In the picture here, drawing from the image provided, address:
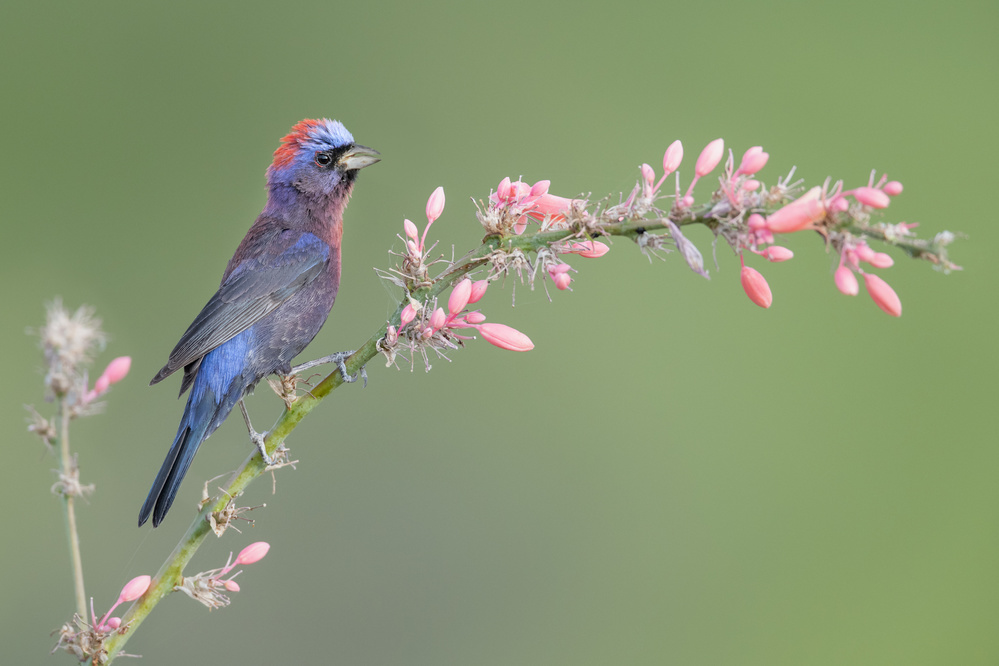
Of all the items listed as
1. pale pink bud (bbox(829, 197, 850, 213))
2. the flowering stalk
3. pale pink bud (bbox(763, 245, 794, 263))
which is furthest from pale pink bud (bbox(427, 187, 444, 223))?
pale pink bud (bbox(829, 197, 850, 213))

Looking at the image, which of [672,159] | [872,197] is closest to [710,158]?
[672,159]

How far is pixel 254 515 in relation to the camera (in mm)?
4781

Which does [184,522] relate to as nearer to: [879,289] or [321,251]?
[321,251]

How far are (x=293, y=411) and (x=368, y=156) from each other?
6.29 ft

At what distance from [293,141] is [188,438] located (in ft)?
4.47

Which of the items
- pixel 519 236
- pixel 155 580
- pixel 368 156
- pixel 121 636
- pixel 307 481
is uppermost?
pixel 368 156

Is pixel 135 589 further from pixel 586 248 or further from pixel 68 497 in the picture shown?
pixel 586 248

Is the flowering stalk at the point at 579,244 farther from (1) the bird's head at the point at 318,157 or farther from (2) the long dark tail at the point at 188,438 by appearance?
(1) the bird's head at the point at 318,157

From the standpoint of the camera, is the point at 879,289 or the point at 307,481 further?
the point at 307,481

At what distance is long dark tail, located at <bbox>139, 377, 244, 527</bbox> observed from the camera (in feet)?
7.26

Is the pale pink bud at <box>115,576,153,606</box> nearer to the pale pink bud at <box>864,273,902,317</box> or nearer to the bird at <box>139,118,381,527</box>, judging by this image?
the bird at <box>139,118,381,527</box>

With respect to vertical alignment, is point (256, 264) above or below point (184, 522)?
above

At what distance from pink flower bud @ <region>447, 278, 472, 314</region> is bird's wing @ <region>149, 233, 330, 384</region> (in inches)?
49.5

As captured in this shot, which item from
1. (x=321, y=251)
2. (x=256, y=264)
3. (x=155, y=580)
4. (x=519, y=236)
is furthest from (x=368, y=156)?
(x=155, y=580)
